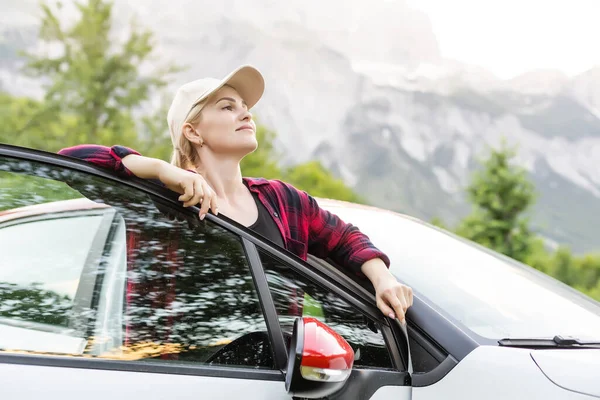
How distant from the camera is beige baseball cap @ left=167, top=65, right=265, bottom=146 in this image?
1947 mm

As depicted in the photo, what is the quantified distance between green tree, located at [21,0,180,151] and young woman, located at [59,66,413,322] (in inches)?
557

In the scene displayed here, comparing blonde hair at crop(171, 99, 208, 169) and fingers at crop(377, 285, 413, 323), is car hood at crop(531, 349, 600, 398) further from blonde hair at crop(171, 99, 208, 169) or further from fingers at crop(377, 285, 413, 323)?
blonde hair at crop(171, 99, 208, 169)

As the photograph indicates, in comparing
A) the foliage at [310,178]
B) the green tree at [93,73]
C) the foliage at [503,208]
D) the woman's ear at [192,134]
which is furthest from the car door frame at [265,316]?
the foliage at [310,178]

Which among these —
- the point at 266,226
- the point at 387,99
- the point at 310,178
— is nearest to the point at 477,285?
the point at 266,226

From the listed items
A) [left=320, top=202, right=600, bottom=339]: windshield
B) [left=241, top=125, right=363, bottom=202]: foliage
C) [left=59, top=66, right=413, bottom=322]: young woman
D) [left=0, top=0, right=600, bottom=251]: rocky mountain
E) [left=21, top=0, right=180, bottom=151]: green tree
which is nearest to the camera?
[left=320, top=202, right=600, bottom=339]: windshield

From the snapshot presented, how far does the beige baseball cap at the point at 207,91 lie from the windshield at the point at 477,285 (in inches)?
17.6

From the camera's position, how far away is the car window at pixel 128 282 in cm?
123

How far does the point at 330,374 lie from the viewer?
3.78 ft

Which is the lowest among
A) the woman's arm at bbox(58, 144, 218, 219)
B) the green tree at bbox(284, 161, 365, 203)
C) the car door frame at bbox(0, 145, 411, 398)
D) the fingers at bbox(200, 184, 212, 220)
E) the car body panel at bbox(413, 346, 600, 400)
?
the car body panel at bbox(413, 346, 600, 400)

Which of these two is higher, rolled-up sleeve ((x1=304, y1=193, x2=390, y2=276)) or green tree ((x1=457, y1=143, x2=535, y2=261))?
green tree ((x1=457, y1=143, x2=535, y2=261))

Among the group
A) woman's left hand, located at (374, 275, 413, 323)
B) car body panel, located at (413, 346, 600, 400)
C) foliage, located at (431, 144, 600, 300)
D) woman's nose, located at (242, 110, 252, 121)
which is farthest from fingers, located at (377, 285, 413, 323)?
foliage, located at (431, 144, 600, 300)

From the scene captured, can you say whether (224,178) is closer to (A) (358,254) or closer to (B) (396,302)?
(A) (358,254)

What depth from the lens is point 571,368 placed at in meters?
1.30

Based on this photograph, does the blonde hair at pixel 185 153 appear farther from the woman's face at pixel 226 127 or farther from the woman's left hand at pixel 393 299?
the woman's left hand at pixel 393 299
